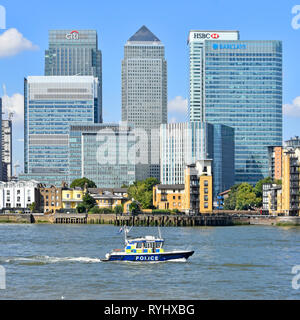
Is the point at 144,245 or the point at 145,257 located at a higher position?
the point at 144,245

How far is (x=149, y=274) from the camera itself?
65.3 m

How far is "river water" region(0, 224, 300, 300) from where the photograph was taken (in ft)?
178

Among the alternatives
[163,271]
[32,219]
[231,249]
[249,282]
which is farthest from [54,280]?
[32,219]

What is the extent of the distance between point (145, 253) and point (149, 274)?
929cm

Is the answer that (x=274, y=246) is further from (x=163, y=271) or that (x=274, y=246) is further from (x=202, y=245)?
(x=163, y=271)

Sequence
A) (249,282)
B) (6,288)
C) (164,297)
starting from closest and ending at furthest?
(164,297)
(6,288)
(249,282)

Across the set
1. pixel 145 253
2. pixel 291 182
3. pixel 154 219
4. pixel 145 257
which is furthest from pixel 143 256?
pixel 291 182

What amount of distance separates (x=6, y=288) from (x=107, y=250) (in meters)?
33.1

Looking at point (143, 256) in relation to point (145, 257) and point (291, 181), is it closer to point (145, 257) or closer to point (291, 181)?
point (145, 257)

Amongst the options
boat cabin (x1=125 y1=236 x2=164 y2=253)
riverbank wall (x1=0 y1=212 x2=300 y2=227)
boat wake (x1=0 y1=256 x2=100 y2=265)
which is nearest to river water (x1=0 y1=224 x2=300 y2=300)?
boat wake (x1=0 y1=256 x2=100 y2=265)

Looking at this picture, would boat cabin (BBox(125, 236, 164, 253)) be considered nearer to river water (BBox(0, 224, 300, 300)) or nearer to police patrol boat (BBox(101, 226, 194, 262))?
police patrol boat (BBox(101, 226, 194, 262))

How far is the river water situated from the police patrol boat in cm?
87

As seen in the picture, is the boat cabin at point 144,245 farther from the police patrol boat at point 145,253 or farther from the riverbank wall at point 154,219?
the riverbank wall at point 154,219
